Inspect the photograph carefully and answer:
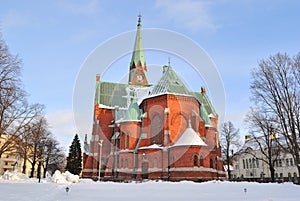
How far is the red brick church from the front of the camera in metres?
34.8

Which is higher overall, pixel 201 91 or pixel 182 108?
pixel 201 91

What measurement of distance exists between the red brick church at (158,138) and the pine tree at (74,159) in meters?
13.0

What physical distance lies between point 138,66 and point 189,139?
30.8m

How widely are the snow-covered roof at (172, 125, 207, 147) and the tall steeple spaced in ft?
85.8

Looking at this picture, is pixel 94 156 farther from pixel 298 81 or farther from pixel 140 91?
pixel 298 81

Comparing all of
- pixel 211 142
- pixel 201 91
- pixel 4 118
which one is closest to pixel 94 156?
pixel 211 142

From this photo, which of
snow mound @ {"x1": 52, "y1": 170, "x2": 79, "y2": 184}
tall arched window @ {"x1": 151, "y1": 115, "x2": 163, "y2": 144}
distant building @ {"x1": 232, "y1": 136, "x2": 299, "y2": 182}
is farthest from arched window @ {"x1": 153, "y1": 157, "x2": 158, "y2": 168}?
distant building @ {"x1": 232, "y1": 136, "x2": 299, "y2": 182}

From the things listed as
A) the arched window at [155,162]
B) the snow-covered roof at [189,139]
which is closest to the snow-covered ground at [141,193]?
the arched window at [155,162]

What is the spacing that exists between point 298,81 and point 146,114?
2202 cm

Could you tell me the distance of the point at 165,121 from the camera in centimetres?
3778

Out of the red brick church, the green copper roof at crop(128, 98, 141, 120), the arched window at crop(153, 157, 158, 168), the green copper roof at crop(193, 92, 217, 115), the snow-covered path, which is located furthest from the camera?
the green copper roof at crop(193, 92, 217, 115)

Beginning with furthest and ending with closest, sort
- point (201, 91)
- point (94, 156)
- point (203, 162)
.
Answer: point (201, 91)
point (94, 156)
point (203, 162)

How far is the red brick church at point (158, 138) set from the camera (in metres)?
34.8

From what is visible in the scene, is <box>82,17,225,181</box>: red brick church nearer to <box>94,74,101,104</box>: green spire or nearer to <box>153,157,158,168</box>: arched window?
<box>153,157,158,168</box>: arched window
